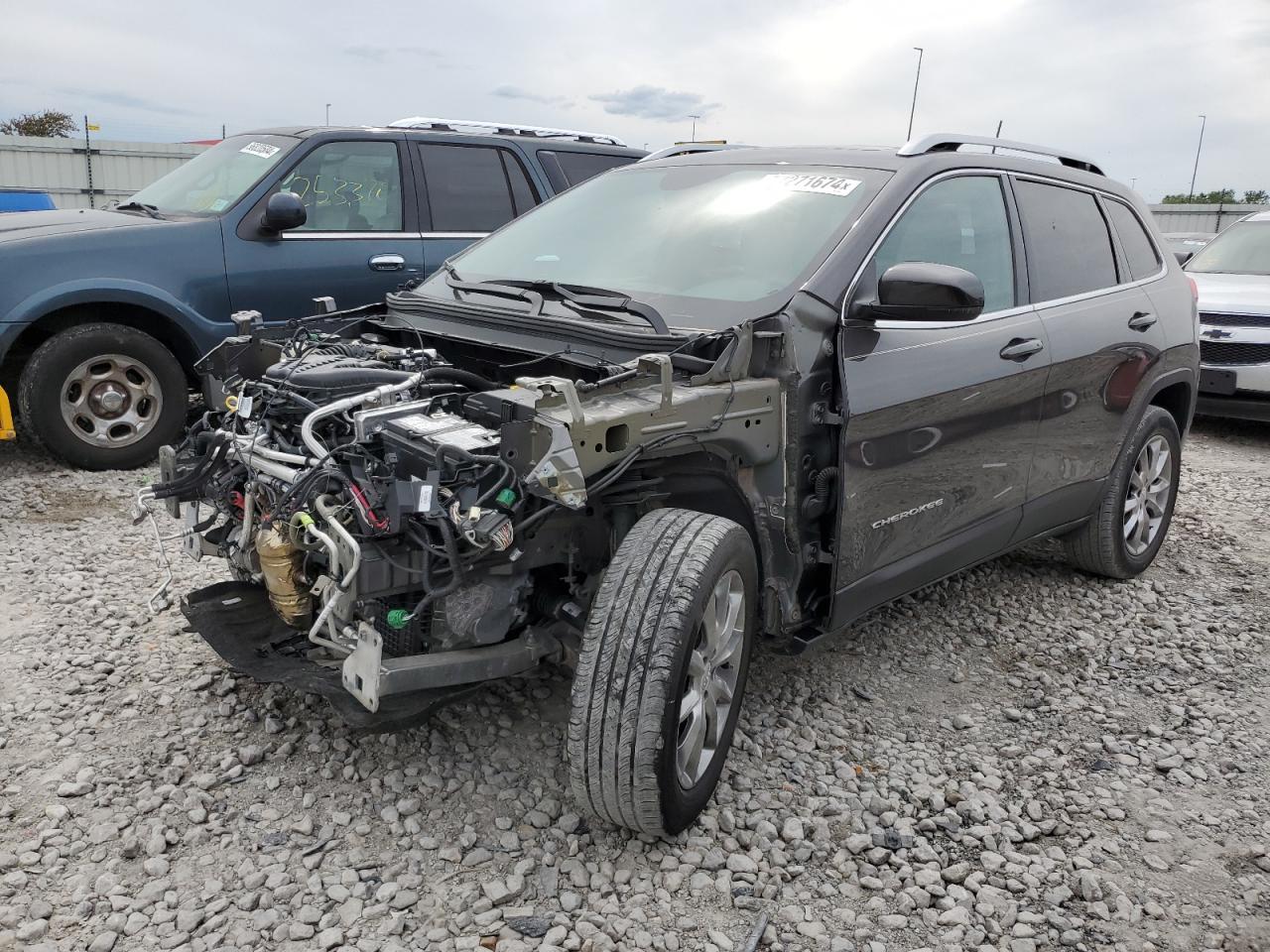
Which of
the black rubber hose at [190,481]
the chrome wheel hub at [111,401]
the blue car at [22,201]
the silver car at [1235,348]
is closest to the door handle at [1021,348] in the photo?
the black rubber hose at [190,481]

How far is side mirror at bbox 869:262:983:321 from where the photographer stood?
9.67 feet

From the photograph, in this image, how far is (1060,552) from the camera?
5.20m

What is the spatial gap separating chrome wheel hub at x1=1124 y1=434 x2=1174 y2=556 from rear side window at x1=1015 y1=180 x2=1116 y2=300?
3.01 ft

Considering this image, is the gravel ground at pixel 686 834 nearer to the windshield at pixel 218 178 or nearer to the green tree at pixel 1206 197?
the windshield at pixel 218 178

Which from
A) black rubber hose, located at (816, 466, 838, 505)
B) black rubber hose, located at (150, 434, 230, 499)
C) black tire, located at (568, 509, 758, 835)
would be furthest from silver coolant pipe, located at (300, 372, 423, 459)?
black rubber hose, located at (816, 466, 838, 505)

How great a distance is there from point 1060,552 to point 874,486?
246 cm

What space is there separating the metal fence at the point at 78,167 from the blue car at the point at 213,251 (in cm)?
1133

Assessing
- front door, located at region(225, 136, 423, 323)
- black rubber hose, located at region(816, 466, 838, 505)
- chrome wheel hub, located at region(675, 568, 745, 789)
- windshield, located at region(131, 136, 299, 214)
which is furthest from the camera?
windshield, located at region(131, 136, 299, 214)

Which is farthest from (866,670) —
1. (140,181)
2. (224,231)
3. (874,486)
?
(140,181)

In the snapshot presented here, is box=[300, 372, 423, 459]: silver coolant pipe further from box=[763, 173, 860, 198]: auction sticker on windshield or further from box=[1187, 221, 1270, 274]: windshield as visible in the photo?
box=[1187, 221, 1270, 274]: windshield

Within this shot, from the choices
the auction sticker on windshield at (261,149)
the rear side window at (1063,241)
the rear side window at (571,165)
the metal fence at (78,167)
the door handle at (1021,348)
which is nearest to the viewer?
the door handle at (1021,348)

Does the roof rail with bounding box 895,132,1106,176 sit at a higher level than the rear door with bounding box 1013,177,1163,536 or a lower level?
higher

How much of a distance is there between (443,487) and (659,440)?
22.6 inches

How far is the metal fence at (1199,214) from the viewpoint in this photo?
68.7ft
